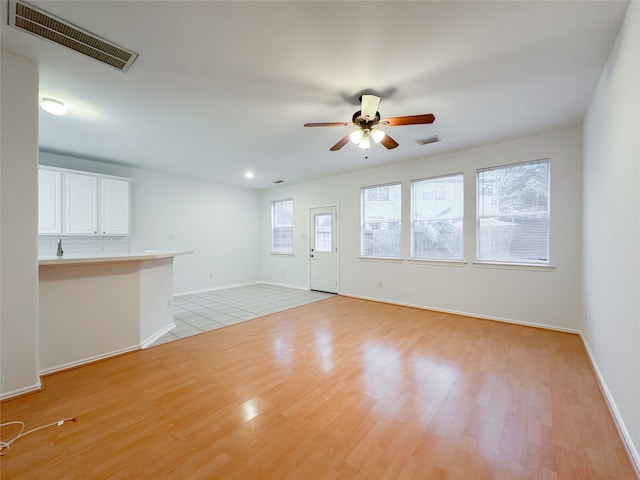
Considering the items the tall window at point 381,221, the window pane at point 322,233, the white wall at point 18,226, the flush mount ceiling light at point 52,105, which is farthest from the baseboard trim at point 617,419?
the flush mount ceiling light at point 52,105

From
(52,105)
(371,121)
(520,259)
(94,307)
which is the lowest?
(94,307)

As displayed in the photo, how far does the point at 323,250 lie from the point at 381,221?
1698 millimetres

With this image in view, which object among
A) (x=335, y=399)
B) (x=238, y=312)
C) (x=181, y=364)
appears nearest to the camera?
(x=335, y=399)

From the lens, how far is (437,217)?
4.62 metres

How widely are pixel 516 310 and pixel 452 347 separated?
1.56m

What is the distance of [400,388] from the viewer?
224cm

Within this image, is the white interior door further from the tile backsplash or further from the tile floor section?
the tile backsplash

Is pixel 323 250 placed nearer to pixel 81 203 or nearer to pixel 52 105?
pixel 81 203

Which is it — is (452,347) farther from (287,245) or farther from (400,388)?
(287,245)

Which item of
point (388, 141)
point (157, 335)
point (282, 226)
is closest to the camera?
point (388, 141)

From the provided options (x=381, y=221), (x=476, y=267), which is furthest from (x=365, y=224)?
(x=476, y=267)

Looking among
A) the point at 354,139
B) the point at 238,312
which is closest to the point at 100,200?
the point at 238,312

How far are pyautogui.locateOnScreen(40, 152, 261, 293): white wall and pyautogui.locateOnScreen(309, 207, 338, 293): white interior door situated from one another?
206 cm

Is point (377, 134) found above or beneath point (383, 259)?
above
